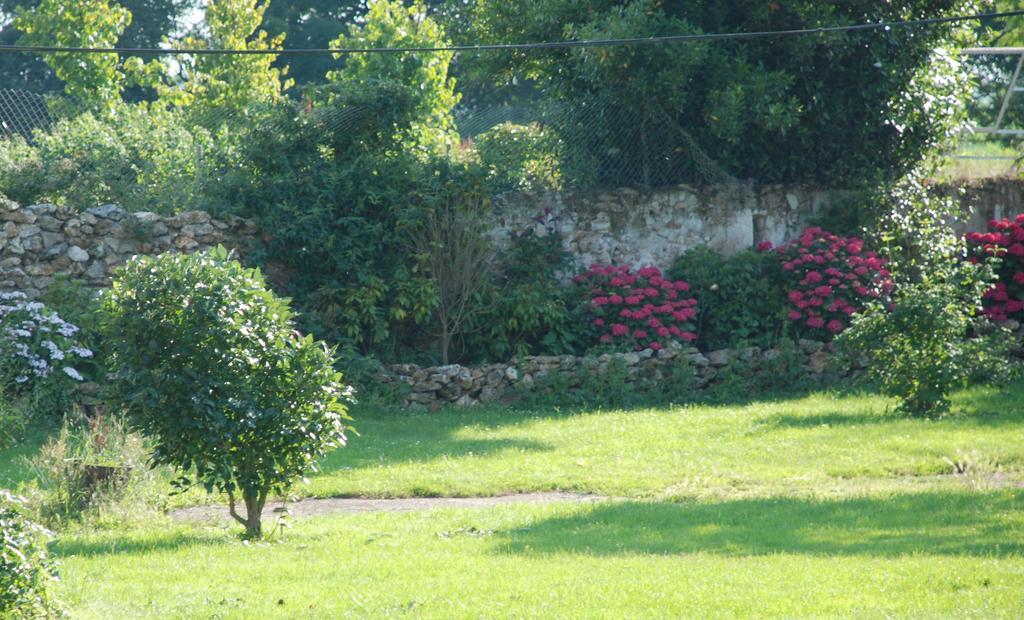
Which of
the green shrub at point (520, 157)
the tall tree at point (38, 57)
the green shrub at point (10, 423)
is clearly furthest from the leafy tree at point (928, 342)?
the tall tree at point (38, 57)

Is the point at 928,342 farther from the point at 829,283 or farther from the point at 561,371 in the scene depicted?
the point at 561,371

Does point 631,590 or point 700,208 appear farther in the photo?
point 700,208

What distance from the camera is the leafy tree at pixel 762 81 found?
1538 centimetres

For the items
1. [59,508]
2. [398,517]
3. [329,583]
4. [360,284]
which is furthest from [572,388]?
[329,583]

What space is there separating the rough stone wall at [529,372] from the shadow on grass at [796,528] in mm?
5345

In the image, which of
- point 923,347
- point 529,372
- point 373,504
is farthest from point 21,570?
point 923,347

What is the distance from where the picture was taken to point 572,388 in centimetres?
1391

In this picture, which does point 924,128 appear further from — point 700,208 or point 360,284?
point 360,284

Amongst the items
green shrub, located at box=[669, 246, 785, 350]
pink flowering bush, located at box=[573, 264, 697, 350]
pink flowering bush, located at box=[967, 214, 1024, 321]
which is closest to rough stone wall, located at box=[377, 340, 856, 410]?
pink flowering bush, located at box=[573, 264, 697, 350]

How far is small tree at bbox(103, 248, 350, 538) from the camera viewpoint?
7371mm

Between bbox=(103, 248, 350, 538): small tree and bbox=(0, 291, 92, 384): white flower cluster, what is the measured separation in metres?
4.82

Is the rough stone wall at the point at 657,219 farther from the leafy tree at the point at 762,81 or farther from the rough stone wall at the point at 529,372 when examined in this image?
the rough stone wall at the point at 529,372

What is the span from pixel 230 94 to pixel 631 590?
17.3 metres

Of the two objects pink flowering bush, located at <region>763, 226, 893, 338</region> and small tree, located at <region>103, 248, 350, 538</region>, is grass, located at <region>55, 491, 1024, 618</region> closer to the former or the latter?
small tree, located at <region>103, 248, 350, 538</region>
